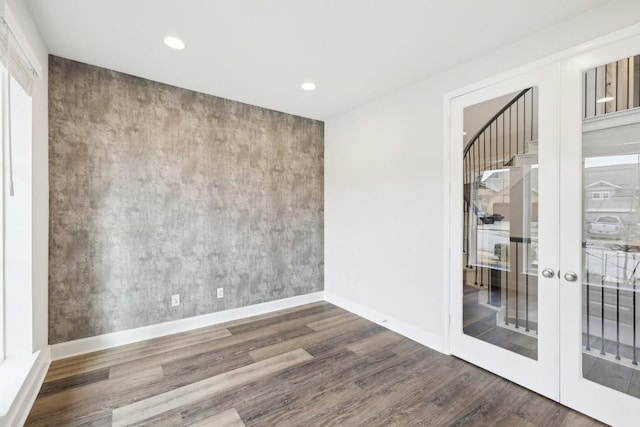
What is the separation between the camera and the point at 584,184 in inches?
77.4

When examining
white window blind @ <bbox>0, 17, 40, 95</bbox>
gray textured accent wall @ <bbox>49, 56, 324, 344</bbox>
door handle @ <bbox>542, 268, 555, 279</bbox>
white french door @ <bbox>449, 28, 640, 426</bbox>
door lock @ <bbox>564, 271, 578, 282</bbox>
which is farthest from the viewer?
gray textured accent wall @ <bbox>49, 56, 324, 344</bbox>

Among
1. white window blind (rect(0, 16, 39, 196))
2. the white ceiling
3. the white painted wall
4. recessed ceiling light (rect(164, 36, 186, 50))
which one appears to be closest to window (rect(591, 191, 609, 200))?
the white painted wall

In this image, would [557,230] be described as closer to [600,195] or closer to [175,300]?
[600,195]

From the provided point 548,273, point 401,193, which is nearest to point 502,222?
point 548,273

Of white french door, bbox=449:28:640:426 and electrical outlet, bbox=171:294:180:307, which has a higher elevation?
white french door, bbox=449:28:640:426

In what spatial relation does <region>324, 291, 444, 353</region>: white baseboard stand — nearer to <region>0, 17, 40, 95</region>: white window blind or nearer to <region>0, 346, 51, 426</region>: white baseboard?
<region>0, 346, 51, 426</region>: white baseboard

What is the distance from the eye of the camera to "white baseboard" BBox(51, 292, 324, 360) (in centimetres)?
265

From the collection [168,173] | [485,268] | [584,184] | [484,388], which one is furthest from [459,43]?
[168,173]

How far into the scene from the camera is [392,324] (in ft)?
10.7

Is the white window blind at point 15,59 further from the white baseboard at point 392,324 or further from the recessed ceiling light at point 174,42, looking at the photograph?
the white baseboard at point 392,324

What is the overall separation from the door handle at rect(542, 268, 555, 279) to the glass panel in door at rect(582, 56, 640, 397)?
6.7 inches

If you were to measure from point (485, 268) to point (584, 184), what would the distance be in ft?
3.15

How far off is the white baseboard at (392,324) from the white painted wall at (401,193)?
1 centimetres

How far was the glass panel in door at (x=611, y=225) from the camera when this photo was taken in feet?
5.92
